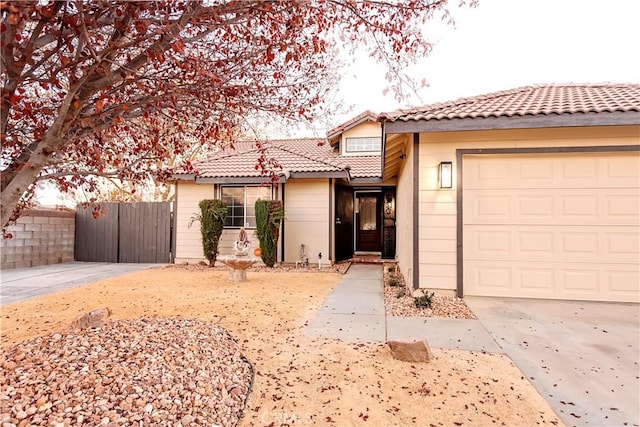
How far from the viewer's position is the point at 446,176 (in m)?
5.34

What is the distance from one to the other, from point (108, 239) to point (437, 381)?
1145cm

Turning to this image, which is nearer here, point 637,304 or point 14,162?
point 14,162

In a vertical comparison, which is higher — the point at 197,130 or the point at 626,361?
the point at 197,130


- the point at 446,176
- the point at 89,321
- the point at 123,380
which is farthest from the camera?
the point at 446,176

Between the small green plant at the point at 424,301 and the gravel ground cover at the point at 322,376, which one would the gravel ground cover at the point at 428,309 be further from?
the gravel ground cover at the point at 322,376

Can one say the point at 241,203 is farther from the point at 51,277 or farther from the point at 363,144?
the point at 363,144

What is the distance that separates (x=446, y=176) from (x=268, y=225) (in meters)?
5.14

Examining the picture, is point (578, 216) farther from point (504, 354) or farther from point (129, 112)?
point (129, 112)

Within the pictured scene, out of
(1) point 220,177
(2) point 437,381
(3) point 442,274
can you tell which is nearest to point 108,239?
(1) point 220,177

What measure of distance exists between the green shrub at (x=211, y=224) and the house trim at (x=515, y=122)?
18.8ft

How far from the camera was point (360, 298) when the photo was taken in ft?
18.5

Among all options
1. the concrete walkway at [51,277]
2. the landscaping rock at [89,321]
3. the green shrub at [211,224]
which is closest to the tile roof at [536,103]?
the landscaping rock at [89,321]

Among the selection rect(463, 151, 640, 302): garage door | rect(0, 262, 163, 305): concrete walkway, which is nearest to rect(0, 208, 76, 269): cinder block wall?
rect(0, 262, 163, 305): concrete walkway

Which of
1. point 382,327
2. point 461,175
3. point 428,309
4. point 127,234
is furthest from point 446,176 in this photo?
point 127,234
